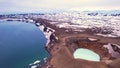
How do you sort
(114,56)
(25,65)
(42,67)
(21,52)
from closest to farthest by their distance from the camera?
(42,67) → (25,65) → (114,56) → (21,52)

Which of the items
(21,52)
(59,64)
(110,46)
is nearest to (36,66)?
(59,64)

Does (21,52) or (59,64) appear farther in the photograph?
(21,52)

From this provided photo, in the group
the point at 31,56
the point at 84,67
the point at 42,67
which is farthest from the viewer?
the point at 31,56

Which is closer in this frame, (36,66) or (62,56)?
(36,66)

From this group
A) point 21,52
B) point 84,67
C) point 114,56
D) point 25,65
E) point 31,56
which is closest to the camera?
point 84,67

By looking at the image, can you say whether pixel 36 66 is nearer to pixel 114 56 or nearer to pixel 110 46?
pixel 114 56

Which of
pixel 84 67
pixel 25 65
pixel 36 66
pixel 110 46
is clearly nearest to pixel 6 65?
pixel 25 65

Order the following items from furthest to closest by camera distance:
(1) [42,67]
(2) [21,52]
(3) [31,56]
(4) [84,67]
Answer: (2) [21,52] → (3) [31,56] → (1) [42,67] → (4) [84,67]

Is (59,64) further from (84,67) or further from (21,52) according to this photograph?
(21,52)
